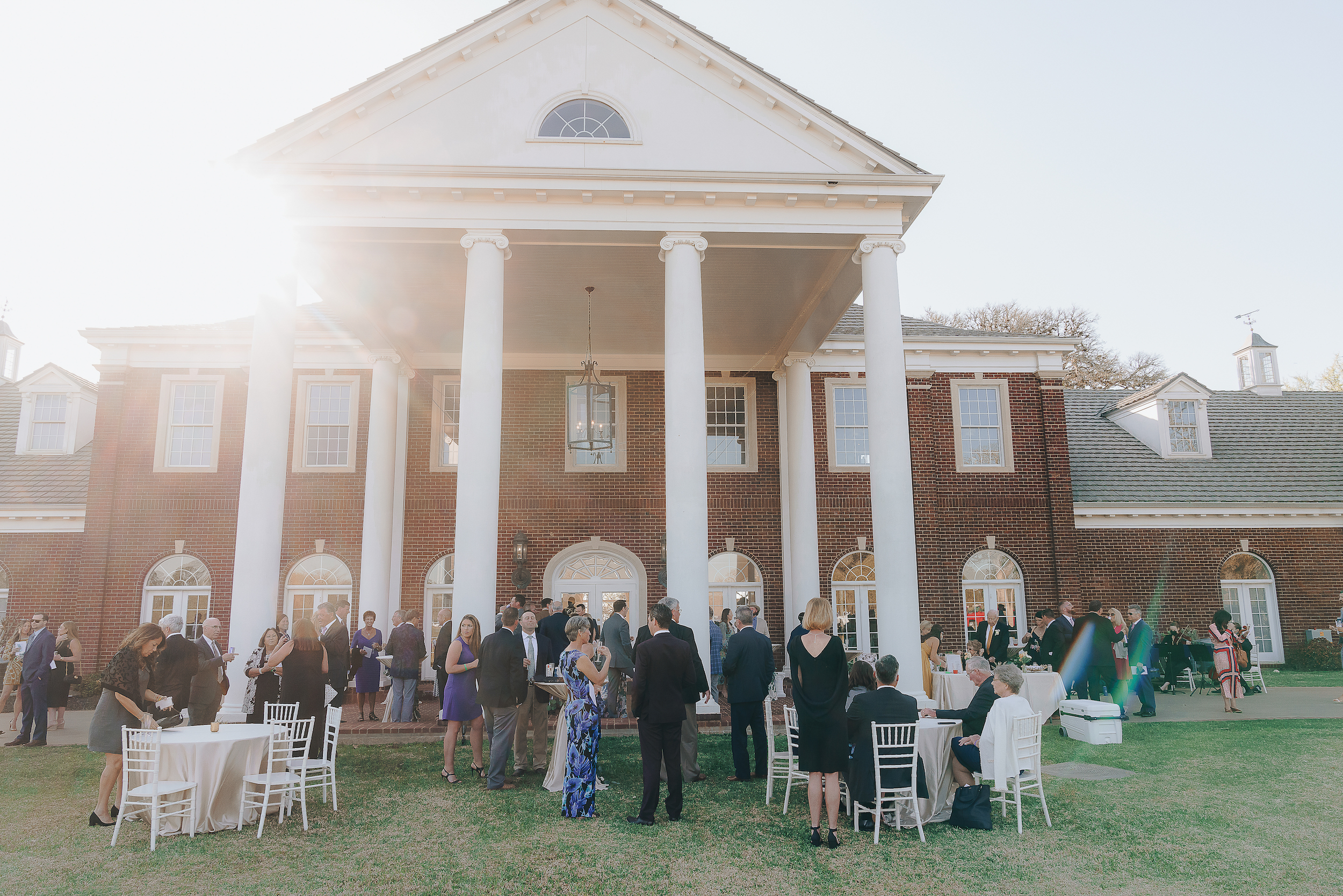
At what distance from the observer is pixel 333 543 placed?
17.5 meters

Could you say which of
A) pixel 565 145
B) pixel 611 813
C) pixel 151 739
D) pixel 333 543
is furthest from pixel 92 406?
pixel 611 813

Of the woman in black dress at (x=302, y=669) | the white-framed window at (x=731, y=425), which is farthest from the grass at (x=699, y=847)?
the white-framed window at (x=731, y=425)

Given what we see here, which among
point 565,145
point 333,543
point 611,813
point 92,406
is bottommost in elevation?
point 611,813

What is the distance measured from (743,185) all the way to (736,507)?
807 cm

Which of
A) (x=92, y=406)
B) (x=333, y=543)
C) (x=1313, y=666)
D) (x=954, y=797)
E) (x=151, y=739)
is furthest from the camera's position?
(x=92, y=406)

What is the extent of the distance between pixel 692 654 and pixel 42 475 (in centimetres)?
1811

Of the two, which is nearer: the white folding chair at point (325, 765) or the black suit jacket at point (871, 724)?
the black suit jacket at point (871, 724)

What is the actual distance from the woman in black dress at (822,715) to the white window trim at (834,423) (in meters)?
12.0

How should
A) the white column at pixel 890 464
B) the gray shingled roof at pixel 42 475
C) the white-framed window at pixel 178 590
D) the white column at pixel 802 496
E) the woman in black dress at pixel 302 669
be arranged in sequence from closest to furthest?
the woman in black dress at pixel 302 669 → the white column at pixel 890 464 → the white column at pixel 802 496 → the white-framed window at pixel 178 590 → the gray shingled roof at pixel 42 475

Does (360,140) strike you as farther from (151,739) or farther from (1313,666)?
(1313,666)

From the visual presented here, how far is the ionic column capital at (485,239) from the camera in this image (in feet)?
38.3

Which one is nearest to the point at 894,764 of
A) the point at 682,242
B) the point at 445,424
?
the point at 682,242

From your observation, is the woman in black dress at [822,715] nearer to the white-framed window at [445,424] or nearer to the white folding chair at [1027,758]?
the white folding chair at [1027,758]

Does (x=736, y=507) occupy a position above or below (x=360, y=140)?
below
